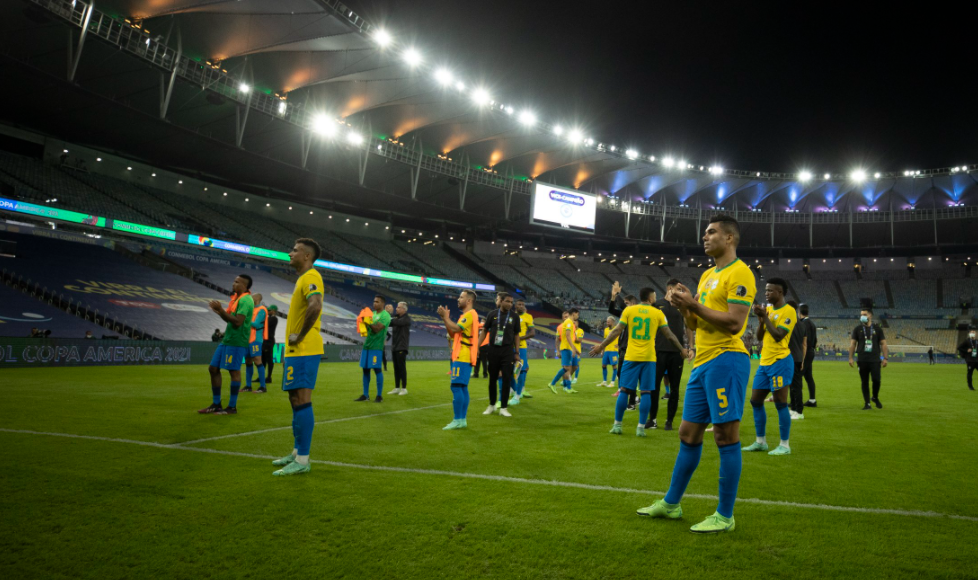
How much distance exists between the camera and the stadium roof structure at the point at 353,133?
82.0 ft

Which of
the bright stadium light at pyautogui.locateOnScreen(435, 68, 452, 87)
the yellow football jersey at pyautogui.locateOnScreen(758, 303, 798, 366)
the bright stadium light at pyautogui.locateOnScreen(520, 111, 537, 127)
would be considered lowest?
the yellow football jersey at pyautogui.locateOnScreen(758, 303, 798, 366)

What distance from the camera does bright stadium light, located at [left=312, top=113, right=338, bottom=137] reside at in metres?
33.4

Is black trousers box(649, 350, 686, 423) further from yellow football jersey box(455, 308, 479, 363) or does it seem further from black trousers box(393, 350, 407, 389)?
black trousers box(393, 350, 407, 389)

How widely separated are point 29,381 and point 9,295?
12.6m

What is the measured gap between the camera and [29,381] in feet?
36.3

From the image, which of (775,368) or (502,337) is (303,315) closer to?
(502,337)

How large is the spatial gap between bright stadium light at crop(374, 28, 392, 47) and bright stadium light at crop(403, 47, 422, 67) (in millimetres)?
1489

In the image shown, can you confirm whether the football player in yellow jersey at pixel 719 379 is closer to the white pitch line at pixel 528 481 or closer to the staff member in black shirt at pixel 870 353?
the white pitch line at pixel 528 481

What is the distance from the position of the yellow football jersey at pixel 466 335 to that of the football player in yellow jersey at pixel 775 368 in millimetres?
3590

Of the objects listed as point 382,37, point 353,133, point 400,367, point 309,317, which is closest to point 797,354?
point 309,317

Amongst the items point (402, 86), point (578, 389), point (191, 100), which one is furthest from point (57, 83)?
point (578, 389)

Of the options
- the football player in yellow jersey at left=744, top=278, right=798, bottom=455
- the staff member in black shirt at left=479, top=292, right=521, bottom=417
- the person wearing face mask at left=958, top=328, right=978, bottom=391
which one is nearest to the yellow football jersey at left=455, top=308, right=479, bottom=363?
the staff member in black shirt at left=479, top=292, right=521, bottom=417

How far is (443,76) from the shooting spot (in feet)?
107

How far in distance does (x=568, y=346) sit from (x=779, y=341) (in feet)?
20.9
